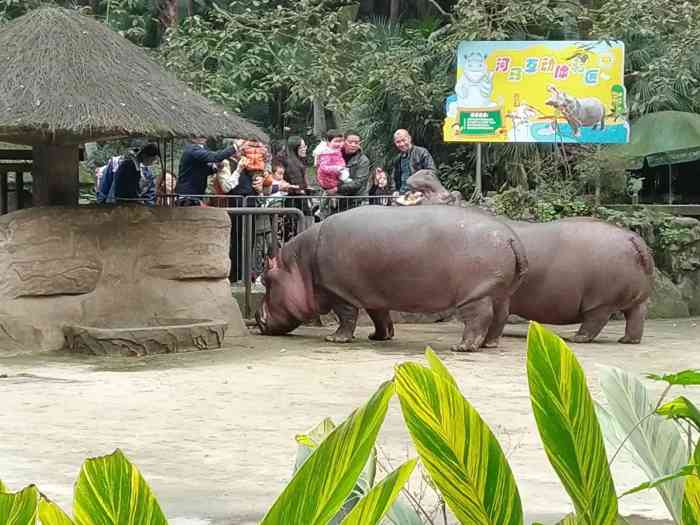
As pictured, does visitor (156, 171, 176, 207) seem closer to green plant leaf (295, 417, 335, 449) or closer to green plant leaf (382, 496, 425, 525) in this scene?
green plant leaf (295, 417, 335, 449)

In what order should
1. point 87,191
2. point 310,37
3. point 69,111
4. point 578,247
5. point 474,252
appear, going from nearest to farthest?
point 69,111 → point 474,252 → point 578,247 → point 310,37 → point 87,191

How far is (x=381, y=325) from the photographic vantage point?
1092 cm

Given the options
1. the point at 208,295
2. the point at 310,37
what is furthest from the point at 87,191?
the point at 208,295

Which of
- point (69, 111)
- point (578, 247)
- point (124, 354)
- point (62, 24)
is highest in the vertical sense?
point (62, 24)

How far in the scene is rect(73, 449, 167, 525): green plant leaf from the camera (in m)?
1.38

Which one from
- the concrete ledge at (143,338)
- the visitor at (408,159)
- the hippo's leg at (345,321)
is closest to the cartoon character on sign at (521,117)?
the visitor at (408,159)

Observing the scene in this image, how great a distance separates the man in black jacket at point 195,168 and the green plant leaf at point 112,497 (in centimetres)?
1047

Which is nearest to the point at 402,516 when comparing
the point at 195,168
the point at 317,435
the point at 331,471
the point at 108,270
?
the point at 317,435

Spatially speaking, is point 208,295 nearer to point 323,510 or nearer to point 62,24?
point 62,24

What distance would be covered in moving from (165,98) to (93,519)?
8908 millimetres

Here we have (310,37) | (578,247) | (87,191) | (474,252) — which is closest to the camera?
(474,252)

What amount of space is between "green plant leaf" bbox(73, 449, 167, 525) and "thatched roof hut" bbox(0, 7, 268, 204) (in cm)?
805

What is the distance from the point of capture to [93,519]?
1400 mm

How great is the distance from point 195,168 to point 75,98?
270 centimetres
